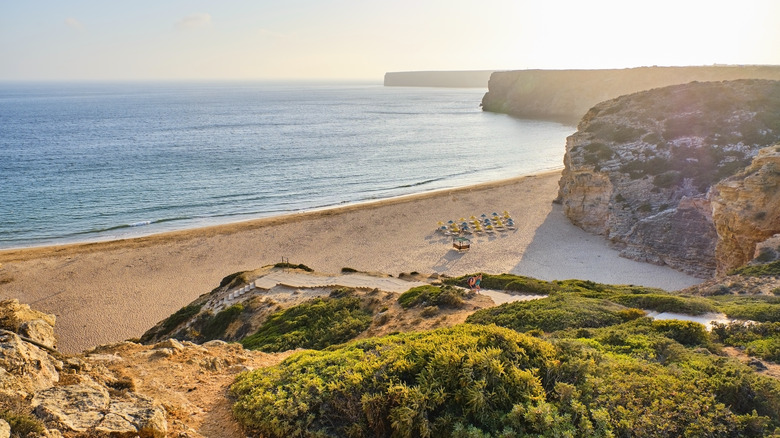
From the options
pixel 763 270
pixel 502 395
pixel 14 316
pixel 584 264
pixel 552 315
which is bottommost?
pixel 584 264

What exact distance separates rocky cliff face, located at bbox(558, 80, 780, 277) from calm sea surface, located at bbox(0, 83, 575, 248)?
19.3 m

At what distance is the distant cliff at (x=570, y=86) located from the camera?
10256cm

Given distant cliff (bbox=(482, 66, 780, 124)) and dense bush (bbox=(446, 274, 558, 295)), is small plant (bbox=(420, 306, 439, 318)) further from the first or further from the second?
distant cliff (bbox=(482, 66, 780, 124))

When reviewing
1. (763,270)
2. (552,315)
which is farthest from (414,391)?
(763,270)

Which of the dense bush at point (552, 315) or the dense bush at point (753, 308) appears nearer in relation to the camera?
the dense bush at point (753, 308)

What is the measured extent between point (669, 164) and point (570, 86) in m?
97.1

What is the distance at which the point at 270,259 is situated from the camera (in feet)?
106

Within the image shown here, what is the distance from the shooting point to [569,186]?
124 feet

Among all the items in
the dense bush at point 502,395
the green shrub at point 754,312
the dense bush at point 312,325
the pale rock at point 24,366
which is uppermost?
the pale rock at point 24,366

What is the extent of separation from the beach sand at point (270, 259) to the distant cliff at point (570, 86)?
82.0 m

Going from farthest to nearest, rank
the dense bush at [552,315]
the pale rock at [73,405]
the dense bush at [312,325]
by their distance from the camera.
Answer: the dense bush at [312,325] → the dense bush at [552,315] → the pale rock at [73,405]

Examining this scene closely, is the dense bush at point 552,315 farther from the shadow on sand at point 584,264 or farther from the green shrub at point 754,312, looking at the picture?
the shadow on sand at point 584,264

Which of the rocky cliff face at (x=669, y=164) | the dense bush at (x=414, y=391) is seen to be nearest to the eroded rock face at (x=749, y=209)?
the rocky cliff face at (x=669, y=164)

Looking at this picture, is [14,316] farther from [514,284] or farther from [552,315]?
[514,284]
